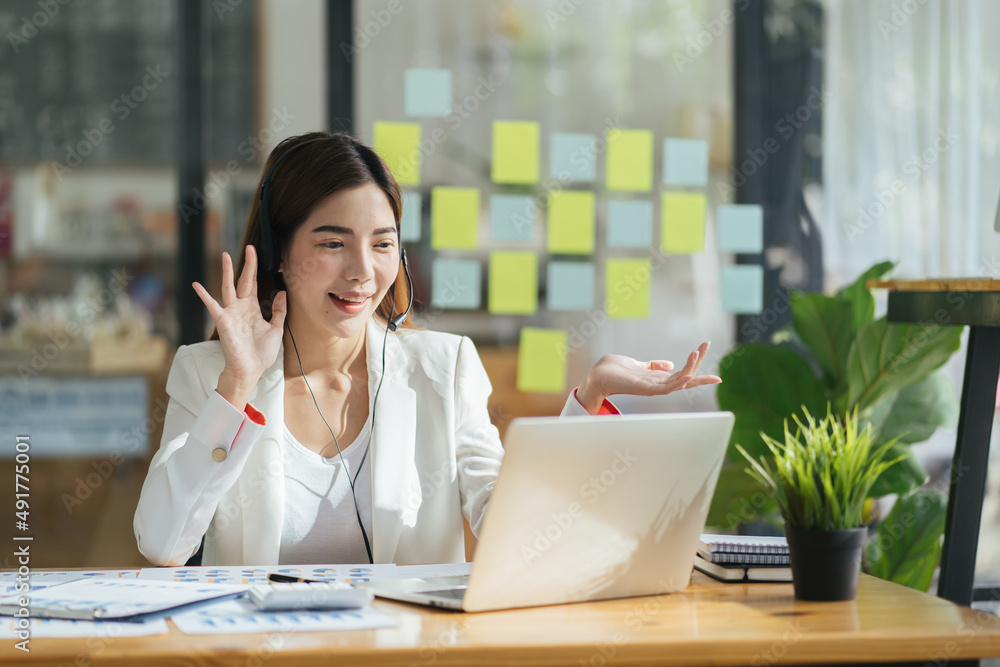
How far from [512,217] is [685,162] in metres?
→ 0.57

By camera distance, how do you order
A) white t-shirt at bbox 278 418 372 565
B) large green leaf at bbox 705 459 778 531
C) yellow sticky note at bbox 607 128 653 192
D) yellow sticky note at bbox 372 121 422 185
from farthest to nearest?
yellow sticky note at bbox 607 128 653 192 < yellow sticky note at bbox 372 121 422 185 < large green leaf at bbox 705 459 778 531 < white t-shirt at bbox 278 418 372 565

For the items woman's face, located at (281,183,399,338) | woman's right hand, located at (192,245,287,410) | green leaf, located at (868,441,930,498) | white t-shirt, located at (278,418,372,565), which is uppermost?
woman's face, located at (281,183,399,338)

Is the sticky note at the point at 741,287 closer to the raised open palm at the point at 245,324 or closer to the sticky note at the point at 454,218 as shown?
the sticky note at the point at 454,218

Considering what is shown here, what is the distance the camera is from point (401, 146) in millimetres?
2787

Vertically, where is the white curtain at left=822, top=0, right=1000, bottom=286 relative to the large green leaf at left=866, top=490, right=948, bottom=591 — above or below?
above

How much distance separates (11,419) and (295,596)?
6.87 ft

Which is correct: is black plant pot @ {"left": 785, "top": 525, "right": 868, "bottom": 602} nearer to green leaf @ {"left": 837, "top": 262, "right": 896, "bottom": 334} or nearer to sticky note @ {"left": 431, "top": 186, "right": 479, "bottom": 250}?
green leaf @ {"left": 837, "top": 262, "right": 896, "bottom": 334}

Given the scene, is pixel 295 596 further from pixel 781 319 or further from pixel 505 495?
pixel 781 319

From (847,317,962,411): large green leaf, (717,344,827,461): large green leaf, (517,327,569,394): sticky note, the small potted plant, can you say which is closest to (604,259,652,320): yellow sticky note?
(517,327,569,394): sticky note

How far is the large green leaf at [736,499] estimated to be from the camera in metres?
2.46

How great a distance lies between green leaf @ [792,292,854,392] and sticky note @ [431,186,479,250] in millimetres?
965

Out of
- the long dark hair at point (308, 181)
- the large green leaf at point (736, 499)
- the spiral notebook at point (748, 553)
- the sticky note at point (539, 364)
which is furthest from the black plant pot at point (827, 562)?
the sticky note at point (539, 364)

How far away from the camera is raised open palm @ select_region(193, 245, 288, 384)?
56.5 inches

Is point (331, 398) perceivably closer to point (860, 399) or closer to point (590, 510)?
point (590, 510)
